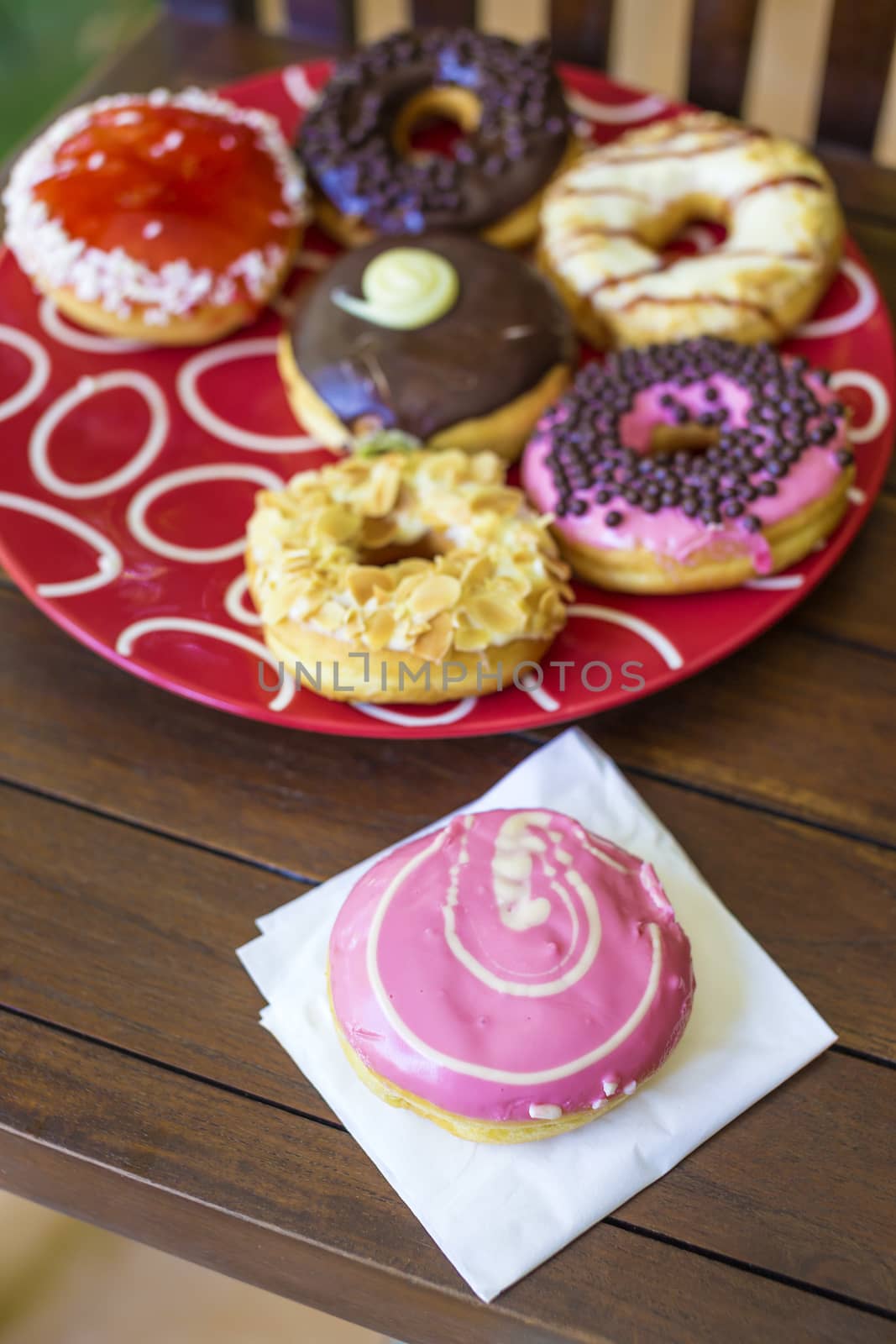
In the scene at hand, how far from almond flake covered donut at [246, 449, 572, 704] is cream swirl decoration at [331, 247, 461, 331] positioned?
0.20 metres

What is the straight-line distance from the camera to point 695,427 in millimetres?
1332

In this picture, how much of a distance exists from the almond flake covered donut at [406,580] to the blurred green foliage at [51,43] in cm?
227

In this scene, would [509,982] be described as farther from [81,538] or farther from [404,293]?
[404,293]

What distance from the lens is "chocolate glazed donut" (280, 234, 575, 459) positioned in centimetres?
136

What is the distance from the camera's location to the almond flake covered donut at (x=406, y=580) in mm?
1156

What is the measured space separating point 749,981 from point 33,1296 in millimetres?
845

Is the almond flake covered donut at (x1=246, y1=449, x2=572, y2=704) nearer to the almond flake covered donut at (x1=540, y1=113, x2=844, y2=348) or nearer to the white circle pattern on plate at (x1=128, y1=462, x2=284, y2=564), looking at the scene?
the white circle pattern on plate at (x1=128, y1=462, x2=284, y2=564)

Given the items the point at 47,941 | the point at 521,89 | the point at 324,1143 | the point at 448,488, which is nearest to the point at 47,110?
the point at 521,89

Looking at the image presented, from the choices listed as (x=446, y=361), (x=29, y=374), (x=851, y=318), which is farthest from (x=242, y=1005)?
(x=851, y=318)

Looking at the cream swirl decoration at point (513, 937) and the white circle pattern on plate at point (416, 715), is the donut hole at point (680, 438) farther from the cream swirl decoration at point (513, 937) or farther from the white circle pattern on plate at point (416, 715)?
the cream swirl decoration at point (513, 937)

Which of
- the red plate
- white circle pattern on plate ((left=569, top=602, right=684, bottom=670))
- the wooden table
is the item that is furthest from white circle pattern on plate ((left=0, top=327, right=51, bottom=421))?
white circle pattern on plate ((left=569, top=602, right=684, bottom=670))

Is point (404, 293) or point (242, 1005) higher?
point (404, 293)

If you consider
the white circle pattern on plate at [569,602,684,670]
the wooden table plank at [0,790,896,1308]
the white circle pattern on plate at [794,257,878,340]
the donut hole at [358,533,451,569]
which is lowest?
the wooden table plank at [0,790,896,1308]

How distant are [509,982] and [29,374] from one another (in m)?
0.96
